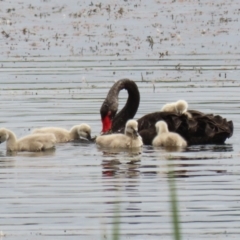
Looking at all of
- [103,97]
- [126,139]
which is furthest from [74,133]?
[103,97]

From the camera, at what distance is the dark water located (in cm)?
1023

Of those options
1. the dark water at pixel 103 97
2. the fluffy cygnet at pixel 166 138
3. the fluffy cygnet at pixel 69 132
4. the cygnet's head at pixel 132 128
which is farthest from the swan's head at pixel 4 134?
the fluffy cygnet at pixel 166 138

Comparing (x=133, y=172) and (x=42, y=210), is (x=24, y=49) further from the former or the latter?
(x=42, y=210)

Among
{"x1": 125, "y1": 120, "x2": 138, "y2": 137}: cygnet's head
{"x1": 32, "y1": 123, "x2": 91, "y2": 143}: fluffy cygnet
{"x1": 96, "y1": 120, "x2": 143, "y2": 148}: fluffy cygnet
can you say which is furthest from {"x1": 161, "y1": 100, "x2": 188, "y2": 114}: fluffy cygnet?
{"x1": 32, "y1": 123, "x2": 91, "y2": 143}: fluffy cygnet

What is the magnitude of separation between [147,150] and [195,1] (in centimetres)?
2781

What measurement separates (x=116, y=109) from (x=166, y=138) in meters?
2.22

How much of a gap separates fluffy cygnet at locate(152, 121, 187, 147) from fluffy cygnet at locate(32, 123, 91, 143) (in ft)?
3.51

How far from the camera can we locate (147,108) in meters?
18.7

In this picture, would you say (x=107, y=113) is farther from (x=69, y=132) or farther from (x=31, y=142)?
(x=31, y=142)

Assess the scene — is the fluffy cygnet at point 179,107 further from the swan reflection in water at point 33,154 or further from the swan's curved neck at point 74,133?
the swan reflection in water at point 33,154

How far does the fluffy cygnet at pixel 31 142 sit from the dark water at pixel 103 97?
0.18m

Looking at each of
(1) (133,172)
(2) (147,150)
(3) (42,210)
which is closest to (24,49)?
(2) (147,150)

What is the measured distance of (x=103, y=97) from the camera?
20016 mm

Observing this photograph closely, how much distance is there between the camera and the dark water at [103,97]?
33.6 feet
